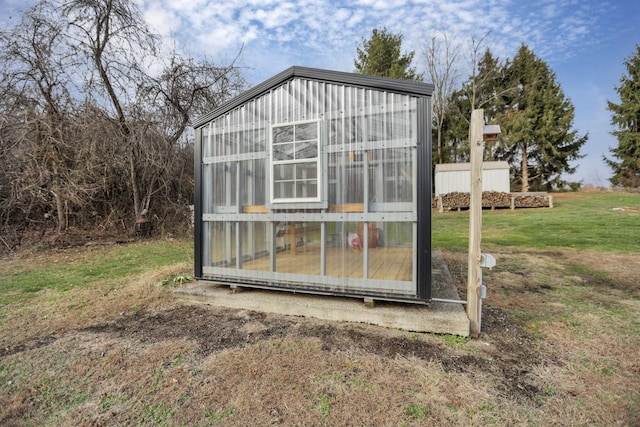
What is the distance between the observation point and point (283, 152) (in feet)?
11.9

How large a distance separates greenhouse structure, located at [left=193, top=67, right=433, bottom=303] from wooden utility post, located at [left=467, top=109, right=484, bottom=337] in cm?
38

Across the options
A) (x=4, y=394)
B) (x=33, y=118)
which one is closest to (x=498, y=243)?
(x=4, y=394)

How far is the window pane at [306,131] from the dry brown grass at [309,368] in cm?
211

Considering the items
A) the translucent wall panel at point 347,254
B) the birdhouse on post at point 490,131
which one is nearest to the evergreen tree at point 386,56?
the birdhouse on post at point 490,131

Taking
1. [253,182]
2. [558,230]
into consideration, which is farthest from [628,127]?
[253,182]

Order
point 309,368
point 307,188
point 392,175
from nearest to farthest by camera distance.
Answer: point 309,368 → point 392,175 → point 307,188

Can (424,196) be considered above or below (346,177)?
below

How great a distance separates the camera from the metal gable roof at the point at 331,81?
304 cm

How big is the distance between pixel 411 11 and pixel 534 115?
16260 millimetres

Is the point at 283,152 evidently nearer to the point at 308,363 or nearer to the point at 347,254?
the point at 347,254

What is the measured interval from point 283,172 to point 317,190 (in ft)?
1.77

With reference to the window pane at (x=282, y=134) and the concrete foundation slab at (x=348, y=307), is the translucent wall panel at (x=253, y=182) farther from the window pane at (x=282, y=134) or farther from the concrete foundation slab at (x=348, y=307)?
the concrete foundation slab at (x=348, y=307)

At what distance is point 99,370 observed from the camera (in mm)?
2420

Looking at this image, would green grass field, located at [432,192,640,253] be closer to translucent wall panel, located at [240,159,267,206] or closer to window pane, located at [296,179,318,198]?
window pane, located at [296,179,318,198]
